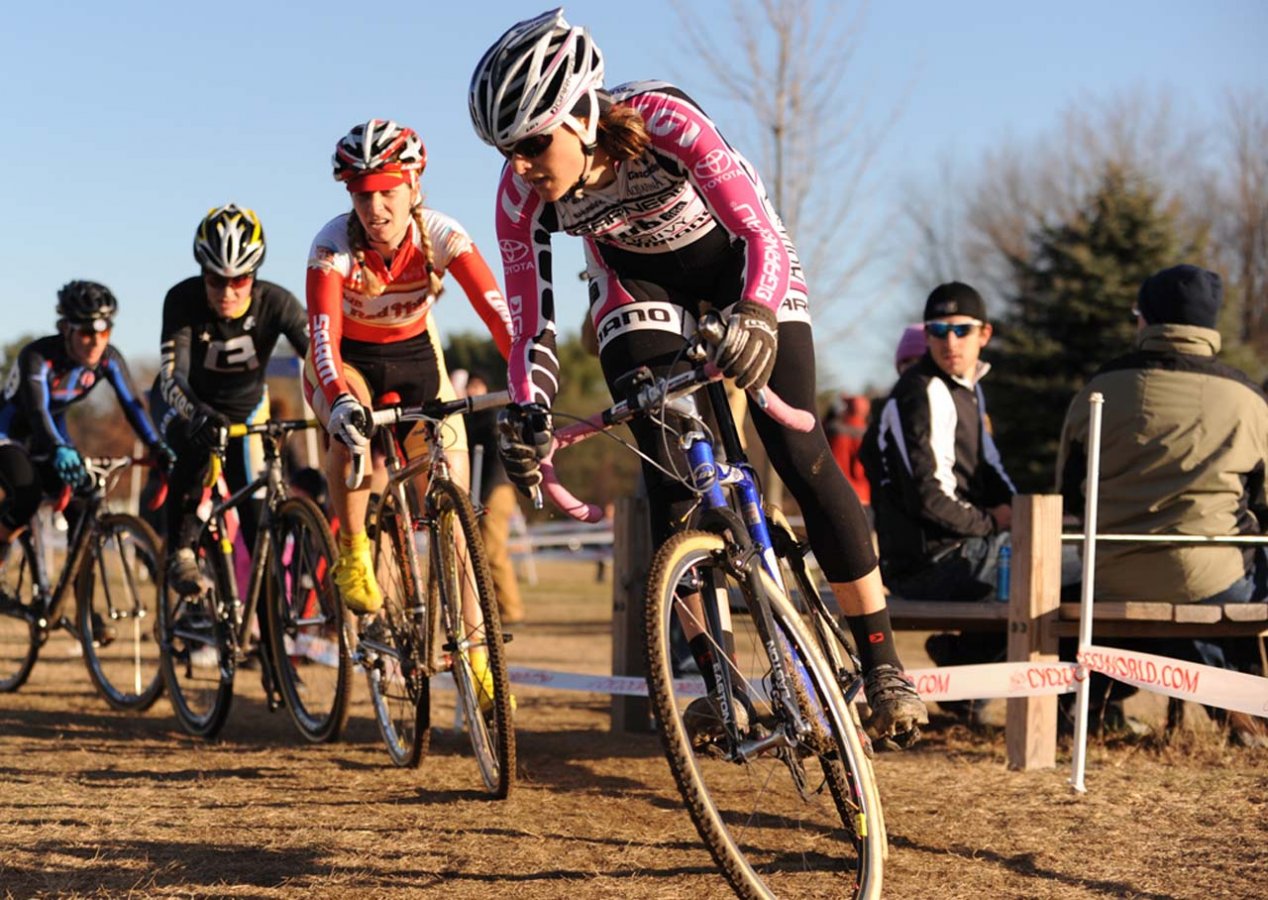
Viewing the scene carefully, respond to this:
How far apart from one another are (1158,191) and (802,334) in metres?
28.2

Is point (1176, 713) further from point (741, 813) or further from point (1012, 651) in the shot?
point (741, 813)

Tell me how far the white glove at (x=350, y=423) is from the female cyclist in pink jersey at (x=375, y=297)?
5 cm

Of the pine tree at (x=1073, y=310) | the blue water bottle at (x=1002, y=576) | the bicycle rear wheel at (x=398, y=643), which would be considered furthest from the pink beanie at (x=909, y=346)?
the pine tree at (x=1073, y=310)

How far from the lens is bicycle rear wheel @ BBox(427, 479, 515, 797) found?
17.2 feet

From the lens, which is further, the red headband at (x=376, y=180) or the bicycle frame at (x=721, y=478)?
the red headband at (x=376, y=180)

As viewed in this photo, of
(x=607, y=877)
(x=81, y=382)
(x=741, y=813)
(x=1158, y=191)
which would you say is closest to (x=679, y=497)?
(x=607, y=877)

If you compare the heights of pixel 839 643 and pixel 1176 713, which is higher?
pixel 839 643

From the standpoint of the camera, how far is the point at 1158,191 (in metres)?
30.5

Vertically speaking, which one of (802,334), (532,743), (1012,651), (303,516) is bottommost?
(532,743)

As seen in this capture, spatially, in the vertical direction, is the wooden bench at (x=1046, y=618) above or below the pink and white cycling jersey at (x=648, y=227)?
below

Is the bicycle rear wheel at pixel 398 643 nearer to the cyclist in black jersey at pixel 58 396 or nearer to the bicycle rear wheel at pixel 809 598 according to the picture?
the bicycle rear wheel at pixel 809 598

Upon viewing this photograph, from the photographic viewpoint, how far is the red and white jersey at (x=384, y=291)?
19.5ft

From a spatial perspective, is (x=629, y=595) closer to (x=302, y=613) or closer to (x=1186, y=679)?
(x=302, y=613)

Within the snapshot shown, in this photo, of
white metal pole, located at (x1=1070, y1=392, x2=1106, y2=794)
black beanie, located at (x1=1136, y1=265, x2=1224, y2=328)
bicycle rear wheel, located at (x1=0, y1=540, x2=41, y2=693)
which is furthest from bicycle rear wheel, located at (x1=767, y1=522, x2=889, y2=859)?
bicycle rear wheel, located at (x1=0, y1=540, x2=41, y2=693)
